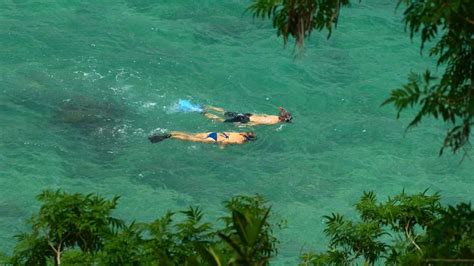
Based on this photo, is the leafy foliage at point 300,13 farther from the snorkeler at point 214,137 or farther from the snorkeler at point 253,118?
the snorkeler at point 253,118

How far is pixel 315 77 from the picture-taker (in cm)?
Result: 2092

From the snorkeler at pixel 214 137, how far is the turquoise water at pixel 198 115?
0.23 metres

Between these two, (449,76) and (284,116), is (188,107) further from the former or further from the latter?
(449,76)

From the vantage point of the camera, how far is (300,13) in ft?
21.8

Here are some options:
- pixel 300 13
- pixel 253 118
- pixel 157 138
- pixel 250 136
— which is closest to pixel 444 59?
pixel 300 13

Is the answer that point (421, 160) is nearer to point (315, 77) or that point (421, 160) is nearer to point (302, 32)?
point (315, 77)

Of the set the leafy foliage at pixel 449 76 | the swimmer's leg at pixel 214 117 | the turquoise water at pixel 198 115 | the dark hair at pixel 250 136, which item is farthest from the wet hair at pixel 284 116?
the leafy foliage at pixel 449 76

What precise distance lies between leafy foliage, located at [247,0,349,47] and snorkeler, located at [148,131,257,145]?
1132cm

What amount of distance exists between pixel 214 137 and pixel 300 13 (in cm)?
1144

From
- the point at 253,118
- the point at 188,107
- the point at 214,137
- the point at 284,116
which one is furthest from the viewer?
the point at 188,107

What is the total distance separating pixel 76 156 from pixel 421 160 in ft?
21.0

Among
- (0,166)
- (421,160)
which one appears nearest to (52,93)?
(0,166)

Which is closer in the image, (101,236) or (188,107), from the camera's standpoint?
(101,236)

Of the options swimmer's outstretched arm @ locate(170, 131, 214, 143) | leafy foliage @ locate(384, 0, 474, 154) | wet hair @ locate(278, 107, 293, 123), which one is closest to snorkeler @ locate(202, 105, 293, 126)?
wet hair @ locate(278, 107, 293, 123)
